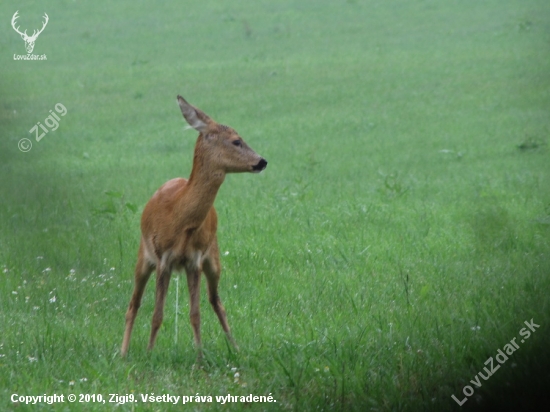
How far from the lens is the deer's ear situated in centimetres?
472

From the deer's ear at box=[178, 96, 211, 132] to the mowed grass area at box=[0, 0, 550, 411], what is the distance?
70 centimetres

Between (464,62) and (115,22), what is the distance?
12089 millimetres

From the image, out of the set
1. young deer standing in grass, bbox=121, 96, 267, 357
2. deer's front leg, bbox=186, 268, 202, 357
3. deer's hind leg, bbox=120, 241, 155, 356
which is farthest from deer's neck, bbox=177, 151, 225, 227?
deer's hind leg, bbox=120, 241, 155, 356

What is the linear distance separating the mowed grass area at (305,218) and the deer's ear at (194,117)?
696 mm

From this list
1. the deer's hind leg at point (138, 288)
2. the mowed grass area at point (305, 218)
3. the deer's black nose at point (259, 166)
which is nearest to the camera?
the mowed grass area at point (305, 218)

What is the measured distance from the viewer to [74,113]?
17797 mm

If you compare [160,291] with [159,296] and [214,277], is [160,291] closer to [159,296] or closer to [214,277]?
[159,296]

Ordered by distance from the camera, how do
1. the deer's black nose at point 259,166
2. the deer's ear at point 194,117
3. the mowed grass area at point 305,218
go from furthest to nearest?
1. the deer's black nose at point 259,166
2. the deer's ear at point 194,117
3. the mowed grass area at point 305,218

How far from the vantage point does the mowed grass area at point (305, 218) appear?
2.16m

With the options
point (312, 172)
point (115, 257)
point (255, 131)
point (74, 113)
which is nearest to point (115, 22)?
point (74, 113)

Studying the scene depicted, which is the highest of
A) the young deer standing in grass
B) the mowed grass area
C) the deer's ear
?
the deer's ear

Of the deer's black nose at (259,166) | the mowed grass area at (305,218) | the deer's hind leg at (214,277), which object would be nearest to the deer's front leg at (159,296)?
the mowed grass area at (305,218)

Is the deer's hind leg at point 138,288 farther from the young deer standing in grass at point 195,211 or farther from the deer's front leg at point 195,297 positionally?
the deer's front leg at point 195,297

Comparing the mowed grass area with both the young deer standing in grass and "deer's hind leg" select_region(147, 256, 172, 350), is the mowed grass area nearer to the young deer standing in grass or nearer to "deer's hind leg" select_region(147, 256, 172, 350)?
"deer's hind leg" select_region(147, 256, 172, 350)
